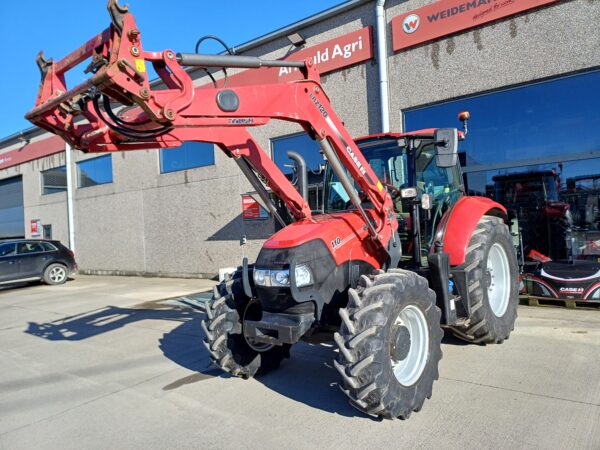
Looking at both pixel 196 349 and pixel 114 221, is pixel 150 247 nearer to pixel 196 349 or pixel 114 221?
pixel 114 221

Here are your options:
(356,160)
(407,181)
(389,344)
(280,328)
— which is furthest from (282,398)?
(407,181)

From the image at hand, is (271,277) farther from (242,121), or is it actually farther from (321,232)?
(242,121)

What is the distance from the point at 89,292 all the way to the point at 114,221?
494 cm

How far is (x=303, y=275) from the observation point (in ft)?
11.1

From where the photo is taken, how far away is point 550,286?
21.1 ft

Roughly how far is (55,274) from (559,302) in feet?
44.1

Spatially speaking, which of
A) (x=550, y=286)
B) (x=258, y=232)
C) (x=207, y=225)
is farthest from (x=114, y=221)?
(x=550, y=286)

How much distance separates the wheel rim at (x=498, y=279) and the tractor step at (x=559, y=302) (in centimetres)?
194

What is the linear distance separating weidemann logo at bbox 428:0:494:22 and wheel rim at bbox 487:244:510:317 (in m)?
5.09

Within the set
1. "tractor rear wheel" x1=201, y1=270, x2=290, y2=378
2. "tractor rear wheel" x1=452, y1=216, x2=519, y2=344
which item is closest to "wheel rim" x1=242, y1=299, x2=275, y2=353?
"tractor rear wheel" x1=201, y1=270, x2=290, y2=378

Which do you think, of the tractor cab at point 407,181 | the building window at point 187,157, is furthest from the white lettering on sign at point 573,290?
the building window at point 187,157

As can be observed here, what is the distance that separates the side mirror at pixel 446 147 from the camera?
378 centimetres

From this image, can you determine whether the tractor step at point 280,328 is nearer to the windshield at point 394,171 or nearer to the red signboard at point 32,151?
the windshield at point 394,171

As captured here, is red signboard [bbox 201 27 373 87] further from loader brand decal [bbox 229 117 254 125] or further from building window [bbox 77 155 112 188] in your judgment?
building window [bbox 77 155 112 188]
